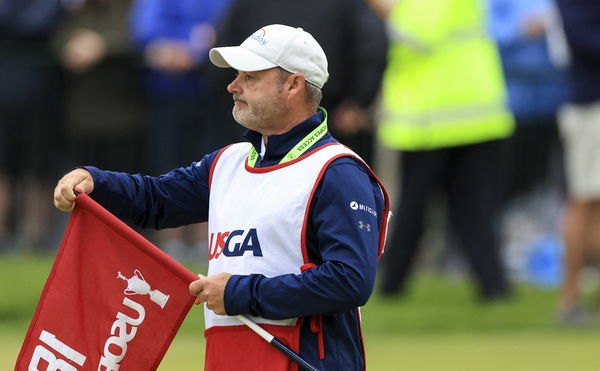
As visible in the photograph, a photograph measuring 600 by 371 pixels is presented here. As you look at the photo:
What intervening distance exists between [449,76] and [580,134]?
1.18m

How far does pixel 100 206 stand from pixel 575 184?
18.1 feet

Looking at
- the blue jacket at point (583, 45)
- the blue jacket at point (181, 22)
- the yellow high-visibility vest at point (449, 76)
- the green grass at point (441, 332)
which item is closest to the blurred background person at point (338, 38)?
the yellow high-visibility vest at point (449, 76)

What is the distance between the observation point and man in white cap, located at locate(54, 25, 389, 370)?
5.07m

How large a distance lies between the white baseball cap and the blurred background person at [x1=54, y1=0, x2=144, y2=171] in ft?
24.2

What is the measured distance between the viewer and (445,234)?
512 inches

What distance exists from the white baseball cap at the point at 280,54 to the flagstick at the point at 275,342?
862mm

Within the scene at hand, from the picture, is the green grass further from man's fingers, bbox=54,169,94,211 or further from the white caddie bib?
the white caddie bib

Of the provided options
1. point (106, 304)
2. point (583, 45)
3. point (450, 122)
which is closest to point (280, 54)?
point (106, 304)

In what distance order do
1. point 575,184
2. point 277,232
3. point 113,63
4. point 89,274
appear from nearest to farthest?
point 277,232
point 89,274
point 575,184
point 113,63

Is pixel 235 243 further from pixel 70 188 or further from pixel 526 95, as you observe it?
pixel 526 95

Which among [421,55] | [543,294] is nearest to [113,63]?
[421,55]

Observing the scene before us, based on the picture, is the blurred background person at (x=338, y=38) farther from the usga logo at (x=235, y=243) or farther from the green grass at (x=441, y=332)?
the usga logo at (x=235, y=243)

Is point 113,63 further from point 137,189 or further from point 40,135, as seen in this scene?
point 137,189

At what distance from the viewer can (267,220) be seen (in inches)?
204
